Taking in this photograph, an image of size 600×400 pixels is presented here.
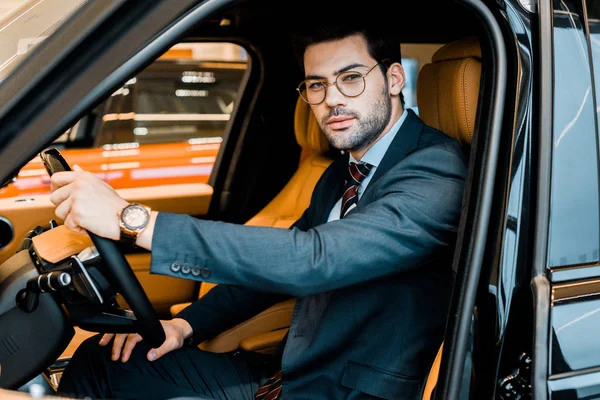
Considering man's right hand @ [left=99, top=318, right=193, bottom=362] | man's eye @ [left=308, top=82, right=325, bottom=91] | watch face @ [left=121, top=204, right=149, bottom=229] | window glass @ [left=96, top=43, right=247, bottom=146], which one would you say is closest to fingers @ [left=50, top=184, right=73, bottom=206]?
watch face @ [left=121, top=204, right=149, bottom=229]

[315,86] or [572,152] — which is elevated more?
[315,86]

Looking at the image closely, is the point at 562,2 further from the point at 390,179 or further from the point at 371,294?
the point at 371,294

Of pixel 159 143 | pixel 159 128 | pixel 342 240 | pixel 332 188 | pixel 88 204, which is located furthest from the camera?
pixel 159 128

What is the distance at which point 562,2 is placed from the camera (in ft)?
4.20

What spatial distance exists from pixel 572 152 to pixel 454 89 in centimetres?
44

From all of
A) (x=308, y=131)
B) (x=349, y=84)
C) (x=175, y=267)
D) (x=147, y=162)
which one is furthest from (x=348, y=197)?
(x=147, y=162)

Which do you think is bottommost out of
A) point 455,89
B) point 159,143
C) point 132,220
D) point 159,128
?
point 132,220

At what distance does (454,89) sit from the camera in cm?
164

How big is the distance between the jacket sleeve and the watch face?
27mm

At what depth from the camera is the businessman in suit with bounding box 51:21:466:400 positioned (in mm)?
1290

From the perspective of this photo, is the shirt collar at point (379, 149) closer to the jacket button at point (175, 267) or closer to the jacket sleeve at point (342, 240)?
the jacket sleeve at point (342, 240)

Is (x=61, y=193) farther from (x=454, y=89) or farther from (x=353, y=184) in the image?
(x=454, y=89)

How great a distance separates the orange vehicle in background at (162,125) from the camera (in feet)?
14.9

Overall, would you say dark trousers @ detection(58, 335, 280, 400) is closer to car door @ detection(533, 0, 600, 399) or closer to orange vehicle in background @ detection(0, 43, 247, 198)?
car door @ detection(533, 0, 600, 399)
